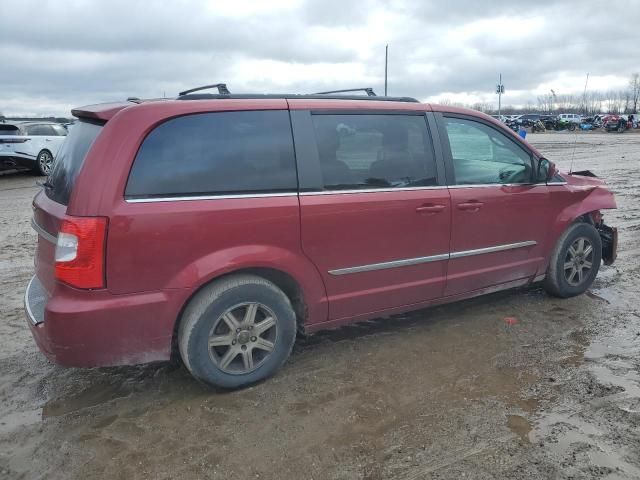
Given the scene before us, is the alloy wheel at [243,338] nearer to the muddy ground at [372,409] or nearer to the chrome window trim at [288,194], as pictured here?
the muddy ground at [372,409]

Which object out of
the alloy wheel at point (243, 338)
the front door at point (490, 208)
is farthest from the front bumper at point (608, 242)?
the alloy wheel at point (243, 338)

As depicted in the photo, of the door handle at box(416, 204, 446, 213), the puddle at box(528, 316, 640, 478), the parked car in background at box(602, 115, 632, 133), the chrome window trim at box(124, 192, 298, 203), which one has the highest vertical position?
the parked car in background at box(602, 115, 632, 133)

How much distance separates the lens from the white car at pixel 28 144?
15188 millimetres

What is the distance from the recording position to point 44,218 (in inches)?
129

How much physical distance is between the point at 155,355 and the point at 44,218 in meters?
1.07

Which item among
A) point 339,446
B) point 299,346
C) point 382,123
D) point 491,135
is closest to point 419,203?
point 382,123

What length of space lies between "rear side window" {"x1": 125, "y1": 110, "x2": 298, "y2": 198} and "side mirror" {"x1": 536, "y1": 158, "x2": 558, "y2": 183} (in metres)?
2.27

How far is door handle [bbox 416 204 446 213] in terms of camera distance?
3.83m

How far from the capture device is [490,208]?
4.17 metres

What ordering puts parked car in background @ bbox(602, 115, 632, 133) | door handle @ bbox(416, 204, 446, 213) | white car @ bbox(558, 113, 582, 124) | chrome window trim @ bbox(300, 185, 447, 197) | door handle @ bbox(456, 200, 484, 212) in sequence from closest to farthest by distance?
chrome window trim @ bbox(300, 185, 447, 197) → door handle @ bbox(416, 204, 446, 213) → door handle @ bbox(456, 200, 484, 212) → parked car in background @ bbox(602, 115, 632, 133) → white car @ bbox(558, 113, 582, 124)

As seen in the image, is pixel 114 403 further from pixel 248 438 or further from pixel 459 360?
pixel 459 360

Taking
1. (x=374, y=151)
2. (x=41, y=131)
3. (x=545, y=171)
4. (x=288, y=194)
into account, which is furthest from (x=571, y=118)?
(x=288, y=194)

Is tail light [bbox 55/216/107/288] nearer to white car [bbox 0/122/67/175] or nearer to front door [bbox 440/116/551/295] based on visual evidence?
front door [bbox 440/116/551/295]

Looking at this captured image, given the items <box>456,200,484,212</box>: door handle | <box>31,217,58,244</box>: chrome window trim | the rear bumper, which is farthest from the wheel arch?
<box>31,217,58,244</box>: chrome window trim
